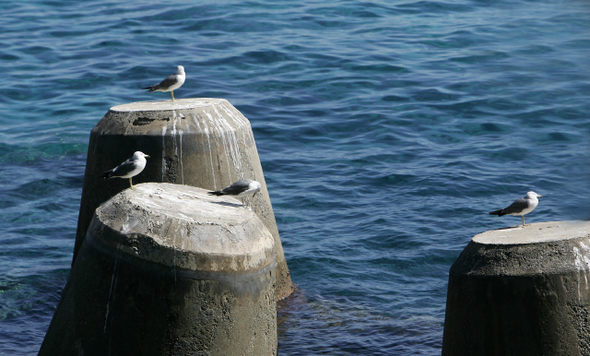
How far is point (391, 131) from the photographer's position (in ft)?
44.1

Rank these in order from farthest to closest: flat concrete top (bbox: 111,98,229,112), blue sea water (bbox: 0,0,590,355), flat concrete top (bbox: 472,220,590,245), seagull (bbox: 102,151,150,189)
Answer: blue sea water (bbox: 0,0,590,355) → flat concrete top (bbox: 111,98,229,112) → seagull (bbox: 102,151,150,189) → flat concrete top (bbox: 472,220,590,245)

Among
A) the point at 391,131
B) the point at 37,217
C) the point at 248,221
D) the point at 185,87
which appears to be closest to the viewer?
the point at 248,221

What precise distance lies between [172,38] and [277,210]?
10.4 meters

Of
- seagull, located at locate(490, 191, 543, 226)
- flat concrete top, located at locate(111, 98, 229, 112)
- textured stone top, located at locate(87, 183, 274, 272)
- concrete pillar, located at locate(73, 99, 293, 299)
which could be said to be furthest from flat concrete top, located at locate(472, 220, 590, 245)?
flat concrete top, located at locate(111, 98, 229, 112)

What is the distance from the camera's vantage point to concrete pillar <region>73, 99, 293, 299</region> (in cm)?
638

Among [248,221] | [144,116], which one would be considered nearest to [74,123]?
[144,116]

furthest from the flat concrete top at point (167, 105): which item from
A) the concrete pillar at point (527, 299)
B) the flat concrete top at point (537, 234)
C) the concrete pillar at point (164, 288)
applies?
the concrete pillar at point (527, 299)

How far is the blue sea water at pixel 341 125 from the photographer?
792 centimetres

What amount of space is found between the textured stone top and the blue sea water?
181 cm

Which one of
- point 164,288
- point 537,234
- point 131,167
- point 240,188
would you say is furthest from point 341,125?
point 164,288

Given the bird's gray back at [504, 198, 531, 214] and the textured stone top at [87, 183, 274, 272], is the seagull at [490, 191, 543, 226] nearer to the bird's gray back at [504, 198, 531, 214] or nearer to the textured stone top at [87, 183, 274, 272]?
the bird's gray back at [504, 198, 531, 214]

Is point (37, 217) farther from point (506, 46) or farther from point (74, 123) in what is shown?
point (506, 46)

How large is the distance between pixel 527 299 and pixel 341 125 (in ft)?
30.2

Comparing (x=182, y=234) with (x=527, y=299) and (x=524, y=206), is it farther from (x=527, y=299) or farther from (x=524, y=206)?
(x=524, y=206)
